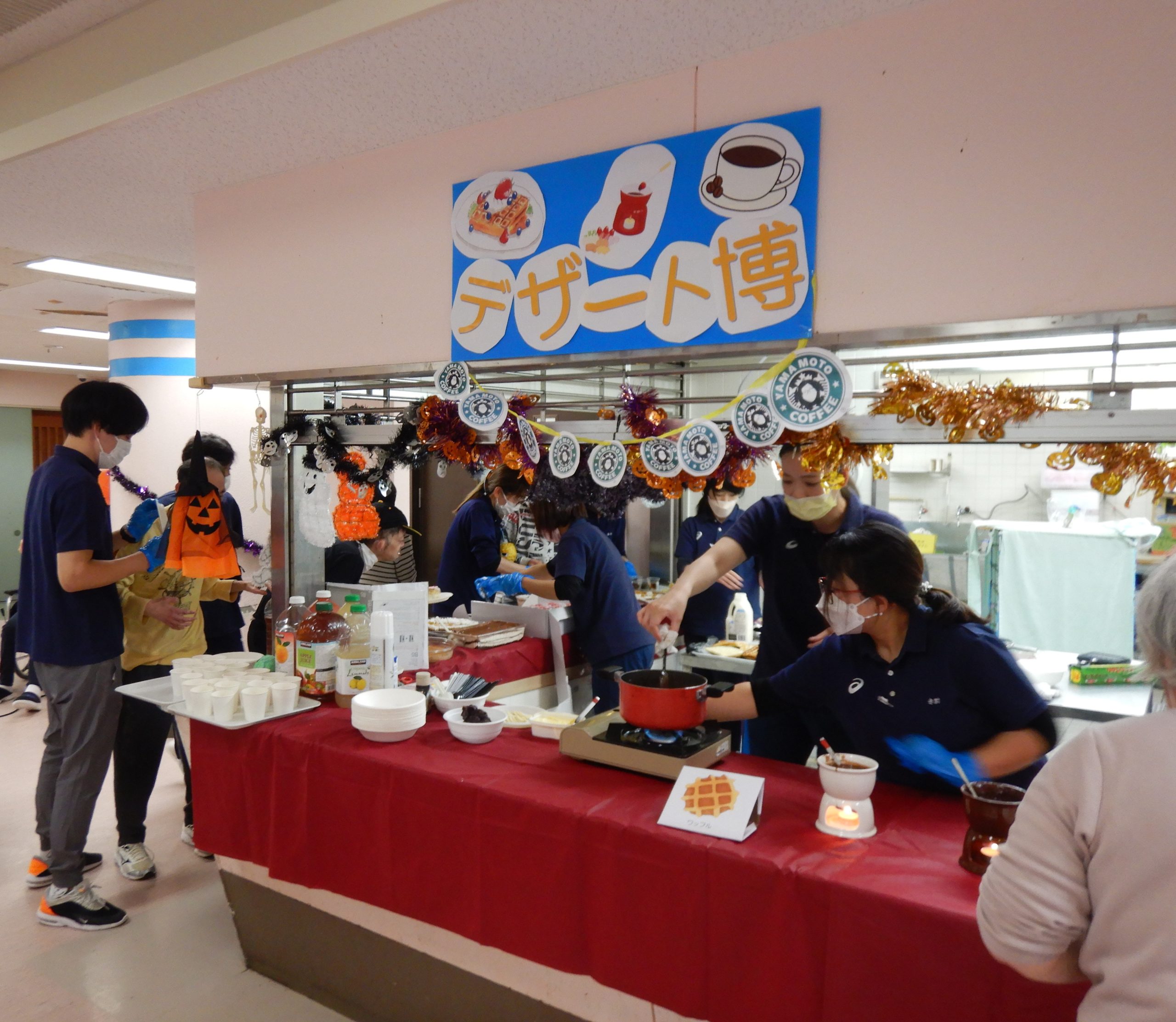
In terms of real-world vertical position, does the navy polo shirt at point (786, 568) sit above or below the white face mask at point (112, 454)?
below

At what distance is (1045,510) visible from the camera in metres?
6.41

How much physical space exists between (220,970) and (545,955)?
4.90 ft

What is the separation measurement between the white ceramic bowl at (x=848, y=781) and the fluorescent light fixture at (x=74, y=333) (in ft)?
24.2

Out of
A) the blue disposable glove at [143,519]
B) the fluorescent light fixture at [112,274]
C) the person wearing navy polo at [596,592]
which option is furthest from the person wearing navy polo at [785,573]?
the fluorescent light fixture at [112,274]

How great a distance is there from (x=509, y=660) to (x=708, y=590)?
1213 mm

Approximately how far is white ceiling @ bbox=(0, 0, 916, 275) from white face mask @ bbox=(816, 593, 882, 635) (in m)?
1.39

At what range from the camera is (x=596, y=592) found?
368 centimetres

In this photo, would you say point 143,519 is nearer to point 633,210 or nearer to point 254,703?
point 254,703

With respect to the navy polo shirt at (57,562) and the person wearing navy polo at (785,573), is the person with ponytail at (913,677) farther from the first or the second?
the navy polo shirt at (57,562)

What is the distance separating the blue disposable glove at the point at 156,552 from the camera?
→ 9.90ft

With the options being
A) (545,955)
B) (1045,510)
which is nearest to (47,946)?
(545,955)

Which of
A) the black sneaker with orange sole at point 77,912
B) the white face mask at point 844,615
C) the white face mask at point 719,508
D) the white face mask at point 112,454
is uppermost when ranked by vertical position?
the white face mask at point 112,454

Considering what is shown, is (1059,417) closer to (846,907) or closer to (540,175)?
(846,907)

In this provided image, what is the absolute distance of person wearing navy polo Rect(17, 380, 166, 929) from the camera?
114 inches
